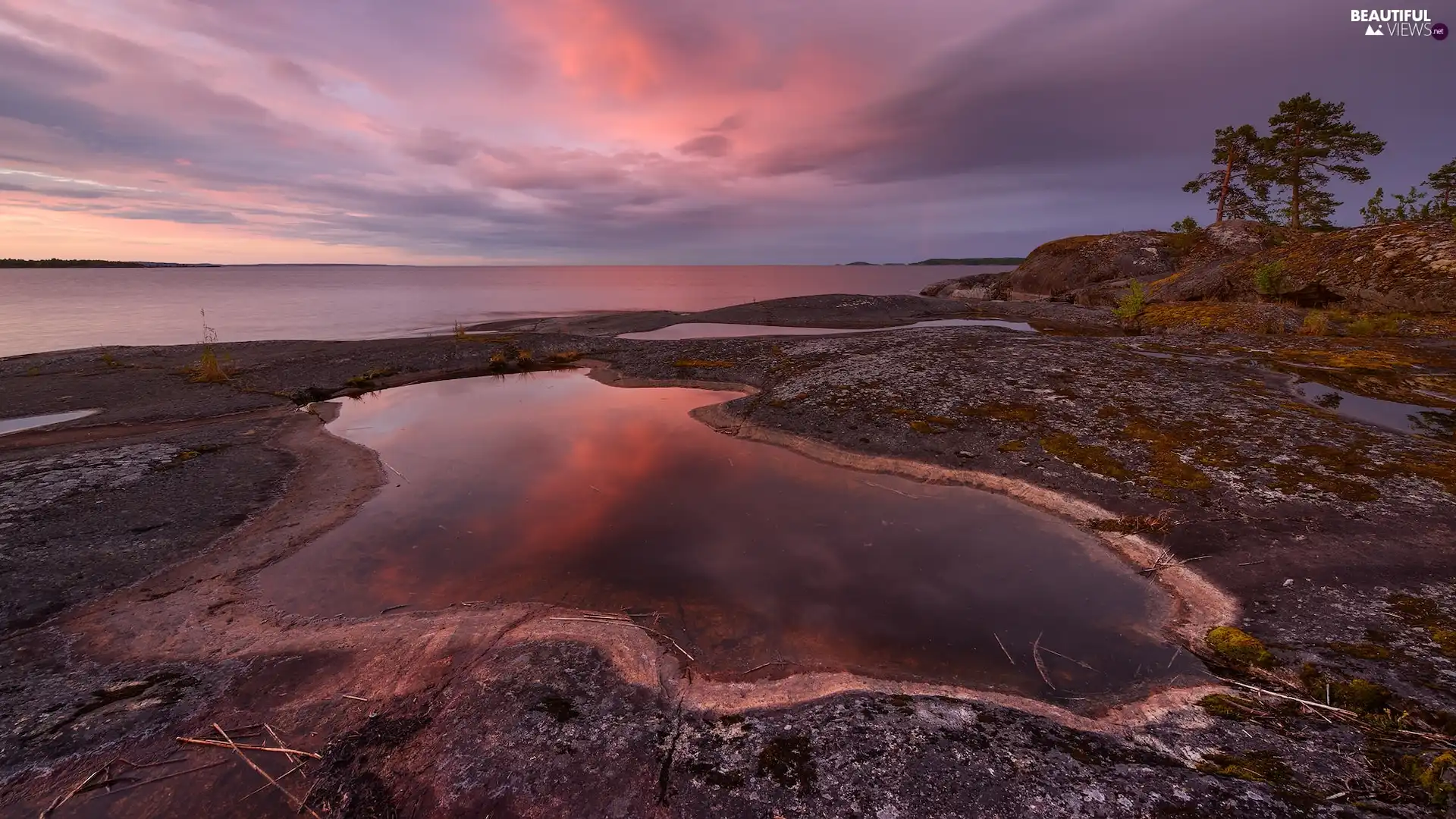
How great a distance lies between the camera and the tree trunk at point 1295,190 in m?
45.0

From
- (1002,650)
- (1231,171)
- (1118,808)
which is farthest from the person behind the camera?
(1231,171)

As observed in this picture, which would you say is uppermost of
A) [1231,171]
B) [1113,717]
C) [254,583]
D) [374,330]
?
[1231,171]

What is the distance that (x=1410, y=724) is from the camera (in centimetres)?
499

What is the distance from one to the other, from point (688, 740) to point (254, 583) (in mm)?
8294

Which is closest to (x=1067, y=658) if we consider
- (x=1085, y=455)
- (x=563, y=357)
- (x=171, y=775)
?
(x=1085, y=455)

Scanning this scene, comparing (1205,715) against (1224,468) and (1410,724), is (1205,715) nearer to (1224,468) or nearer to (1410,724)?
(1410,724)

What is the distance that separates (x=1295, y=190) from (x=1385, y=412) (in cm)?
5091

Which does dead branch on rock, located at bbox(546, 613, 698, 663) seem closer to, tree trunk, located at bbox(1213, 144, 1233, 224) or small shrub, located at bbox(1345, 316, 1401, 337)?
small shrub, located at bbox(1345, 316, 1401, 337)

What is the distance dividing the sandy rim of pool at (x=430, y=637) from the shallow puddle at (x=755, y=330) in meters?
27.9

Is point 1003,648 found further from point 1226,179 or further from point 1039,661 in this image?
point 1226,179

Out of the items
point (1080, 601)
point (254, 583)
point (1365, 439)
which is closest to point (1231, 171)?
point (1365, 439)

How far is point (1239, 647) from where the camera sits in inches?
256

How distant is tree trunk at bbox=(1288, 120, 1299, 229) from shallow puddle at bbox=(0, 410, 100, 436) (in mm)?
80504

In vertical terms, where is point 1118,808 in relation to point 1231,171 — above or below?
below
